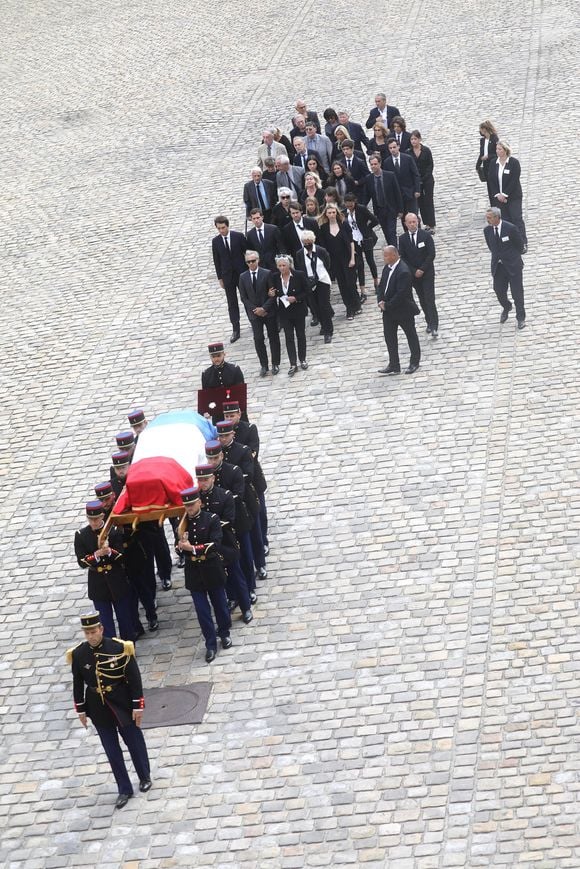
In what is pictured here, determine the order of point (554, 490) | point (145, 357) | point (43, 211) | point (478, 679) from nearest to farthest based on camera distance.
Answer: point (478, 679)
point (554, 490)
point (145, 357)
point (43, 211)

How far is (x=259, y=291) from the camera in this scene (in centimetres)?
1608

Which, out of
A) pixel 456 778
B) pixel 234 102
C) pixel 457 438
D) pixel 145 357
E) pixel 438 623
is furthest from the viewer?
pixel 234 102

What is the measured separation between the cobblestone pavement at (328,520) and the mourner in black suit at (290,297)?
0.52 m

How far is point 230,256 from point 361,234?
5.69 feet

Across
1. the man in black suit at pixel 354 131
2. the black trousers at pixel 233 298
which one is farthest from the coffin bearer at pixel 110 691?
the man in black suit at pixel 354 131

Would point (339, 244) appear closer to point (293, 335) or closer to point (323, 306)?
point (323, 306)

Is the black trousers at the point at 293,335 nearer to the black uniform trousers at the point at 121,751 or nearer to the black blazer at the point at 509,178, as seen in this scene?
the black blazer at the point at 509,178

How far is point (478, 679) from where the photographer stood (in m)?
10.5

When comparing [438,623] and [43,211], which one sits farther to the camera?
[43,211]

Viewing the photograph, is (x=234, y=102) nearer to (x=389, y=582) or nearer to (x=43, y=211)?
(x=43, y=211)

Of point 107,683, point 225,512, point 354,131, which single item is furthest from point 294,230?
point 107,683

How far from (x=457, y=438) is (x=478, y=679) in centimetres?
414

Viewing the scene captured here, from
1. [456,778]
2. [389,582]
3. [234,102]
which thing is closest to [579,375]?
[389,582]

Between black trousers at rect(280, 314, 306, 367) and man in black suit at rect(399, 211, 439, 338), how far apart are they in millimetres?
1415
